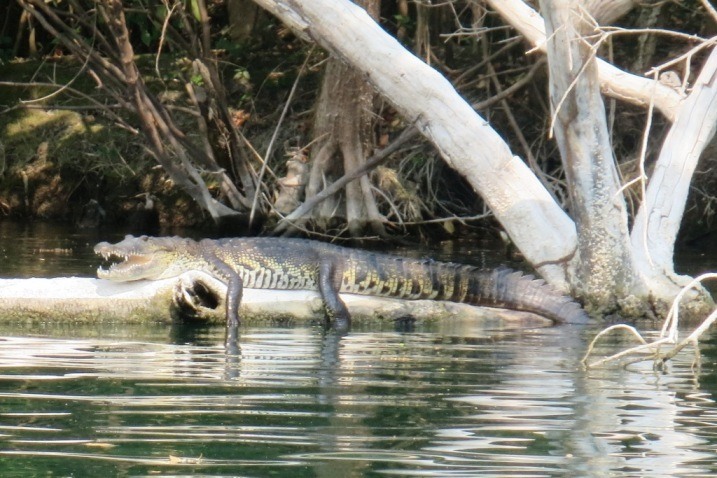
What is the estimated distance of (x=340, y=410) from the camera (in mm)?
4672

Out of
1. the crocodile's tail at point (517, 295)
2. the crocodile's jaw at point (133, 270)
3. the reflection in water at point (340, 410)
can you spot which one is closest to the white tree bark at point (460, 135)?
the crocodile's tail at point (517, 295)

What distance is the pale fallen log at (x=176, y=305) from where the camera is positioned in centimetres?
741

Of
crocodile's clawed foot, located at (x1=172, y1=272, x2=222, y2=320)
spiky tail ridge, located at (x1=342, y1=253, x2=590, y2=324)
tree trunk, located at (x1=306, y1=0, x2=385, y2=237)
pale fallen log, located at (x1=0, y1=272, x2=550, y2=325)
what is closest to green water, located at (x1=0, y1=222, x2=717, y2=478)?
pale fallen log, located at (x1=0, y1=272, x2=550, y2=325)

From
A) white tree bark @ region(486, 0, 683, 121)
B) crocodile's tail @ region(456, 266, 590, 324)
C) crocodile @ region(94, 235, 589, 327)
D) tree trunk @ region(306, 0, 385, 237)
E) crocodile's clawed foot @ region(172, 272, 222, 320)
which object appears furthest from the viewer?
tree trunk @ region(306, 0, 385, 237)

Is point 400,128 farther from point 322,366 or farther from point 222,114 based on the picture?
point 322,366

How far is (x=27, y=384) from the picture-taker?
5156 mm

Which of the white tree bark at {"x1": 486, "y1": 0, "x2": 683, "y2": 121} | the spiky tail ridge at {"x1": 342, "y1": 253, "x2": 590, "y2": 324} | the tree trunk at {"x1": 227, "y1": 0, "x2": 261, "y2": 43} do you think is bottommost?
the spiky tail ridge at {"x1": 342, "y1": 253, "x2": 590, "y2": 324}

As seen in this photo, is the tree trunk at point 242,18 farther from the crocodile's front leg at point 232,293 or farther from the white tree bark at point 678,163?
the white tree bark at point 678,163

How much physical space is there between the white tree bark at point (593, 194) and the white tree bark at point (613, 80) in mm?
1080

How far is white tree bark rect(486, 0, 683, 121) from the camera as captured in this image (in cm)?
893

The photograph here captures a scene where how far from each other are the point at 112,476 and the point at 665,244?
5611 mm

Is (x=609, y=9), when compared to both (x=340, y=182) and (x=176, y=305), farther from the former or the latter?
(x=340, y=182)

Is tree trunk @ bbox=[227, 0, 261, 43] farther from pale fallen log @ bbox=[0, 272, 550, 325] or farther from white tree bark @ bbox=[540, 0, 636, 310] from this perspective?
white tree bark @ bbox=[540, 0, 636, 310]

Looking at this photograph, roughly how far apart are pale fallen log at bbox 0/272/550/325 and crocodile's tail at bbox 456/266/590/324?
0.37 feet
